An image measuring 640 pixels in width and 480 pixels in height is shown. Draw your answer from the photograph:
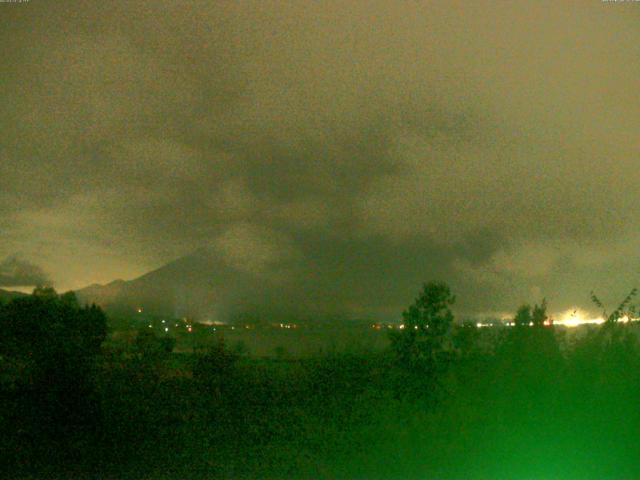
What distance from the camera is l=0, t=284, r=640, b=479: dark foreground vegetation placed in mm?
10070

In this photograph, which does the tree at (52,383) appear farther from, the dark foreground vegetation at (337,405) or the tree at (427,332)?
the tree at (427,332)

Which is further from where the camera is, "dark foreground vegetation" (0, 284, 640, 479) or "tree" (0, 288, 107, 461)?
"tree" (0, 288, 107, 461)

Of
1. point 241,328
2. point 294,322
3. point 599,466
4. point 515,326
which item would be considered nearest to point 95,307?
point 241,328

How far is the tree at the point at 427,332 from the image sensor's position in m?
12.5

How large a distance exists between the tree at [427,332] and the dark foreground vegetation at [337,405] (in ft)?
0.08

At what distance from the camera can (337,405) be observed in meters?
12.8

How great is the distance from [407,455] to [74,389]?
557 cm

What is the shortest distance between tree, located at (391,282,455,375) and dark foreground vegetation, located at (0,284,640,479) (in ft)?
0.08

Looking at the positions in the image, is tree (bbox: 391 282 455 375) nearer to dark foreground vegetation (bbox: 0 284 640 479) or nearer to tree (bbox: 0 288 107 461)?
dark foreground vegetation (bbox: 0 284 640 479)

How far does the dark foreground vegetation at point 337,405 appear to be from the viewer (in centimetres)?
1007

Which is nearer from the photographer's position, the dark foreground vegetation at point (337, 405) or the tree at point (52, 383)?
the dark foreground vegetation at point (337, 405)

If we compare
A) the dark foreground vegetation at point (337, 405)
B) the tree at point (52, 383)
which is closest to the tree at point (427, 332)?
the dark foreground vegetation at point (337, 405)

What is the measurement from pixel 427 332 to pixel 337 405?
207 cm

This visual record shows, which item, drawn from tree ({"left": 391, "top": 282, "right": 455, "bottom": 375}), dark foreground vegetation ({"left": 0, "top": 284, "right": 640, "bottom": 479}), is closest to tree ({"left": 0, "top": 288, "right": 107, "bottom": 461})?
dark foreground vegetation ({"left": 0, "top": 284, "right": 640, "bottom": 479})
